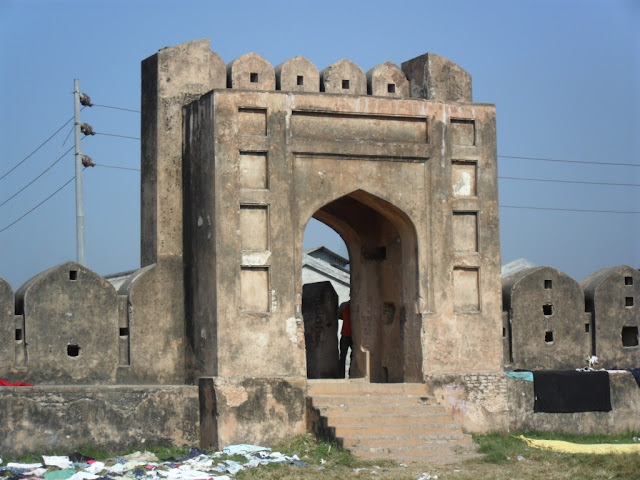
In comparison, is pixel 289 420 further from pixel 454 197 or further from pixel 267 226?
pixel 454 197

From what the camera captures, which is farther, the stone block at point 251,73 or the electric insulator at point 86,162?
the electric insulator at point 86,162

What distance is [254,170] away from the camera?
51.8ft

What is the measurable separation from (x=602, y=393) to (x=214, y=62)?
708 cm

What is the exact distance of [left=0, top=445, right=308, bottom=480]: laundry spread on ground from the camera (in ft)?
42.9

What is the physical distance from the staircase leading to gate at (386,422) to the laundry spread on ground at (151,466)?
74 cm

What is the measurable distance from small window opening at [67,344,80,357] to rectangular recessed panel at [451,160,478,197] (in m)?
5.41

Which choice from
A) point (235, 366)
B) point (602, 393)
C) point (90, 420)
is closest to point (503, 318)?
point (602, 393)

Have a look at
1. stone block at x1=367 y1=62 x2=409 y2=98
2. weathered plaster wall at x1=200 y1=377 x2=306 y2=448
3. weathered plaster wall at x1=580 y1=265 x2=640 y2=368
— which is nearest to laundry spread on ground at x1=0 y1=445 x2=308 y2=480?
weathered plaster wall at x1=200 y1=377 x2=306 y2=448

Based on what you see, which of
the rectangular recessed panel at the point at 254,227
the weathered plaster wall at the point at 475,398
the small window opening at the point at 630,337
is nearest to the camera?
the rectangular recessed panel at the point at 254,227

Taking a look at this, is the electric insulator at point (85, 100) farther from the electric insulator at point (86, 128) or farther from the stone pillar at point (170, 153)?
the stone pillar at point (170, 153)

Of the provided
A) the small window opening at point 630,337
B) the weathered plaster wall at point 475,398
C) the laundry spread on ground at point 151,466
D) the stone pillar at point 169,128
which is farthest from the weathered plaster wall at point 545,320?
the stone pillar at point 169,128

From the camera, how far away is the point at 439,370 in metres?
16.3

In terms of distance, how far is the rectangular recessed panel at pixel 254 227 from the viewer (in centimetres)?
1568

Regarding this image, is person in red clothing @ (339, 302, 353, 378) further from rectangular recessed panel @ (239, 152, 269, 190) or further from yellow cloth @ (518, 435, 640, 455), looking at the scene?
yellow cloth @ (518, 435, 640, 455)
